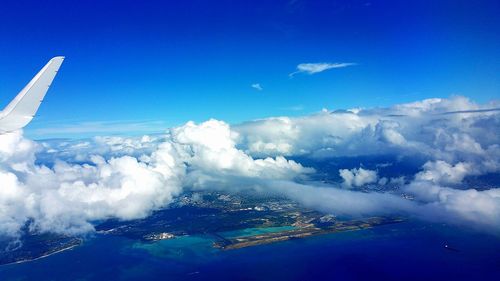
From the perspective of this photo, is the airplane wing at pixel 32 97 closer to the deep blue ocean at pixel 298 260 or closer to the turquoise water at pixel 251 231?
the deep blue ocean at pixel 298 260

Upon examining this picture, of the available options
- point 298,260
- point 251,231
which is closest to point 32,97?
point 298,260

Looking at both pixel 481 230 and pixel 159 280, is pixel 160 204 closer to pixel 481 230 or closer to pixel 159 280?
pixel 159 280

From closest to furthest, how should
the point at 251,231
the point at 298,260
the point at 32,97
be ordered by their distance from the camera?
the point at 32,97
the point at 298,260
the point at 251,231

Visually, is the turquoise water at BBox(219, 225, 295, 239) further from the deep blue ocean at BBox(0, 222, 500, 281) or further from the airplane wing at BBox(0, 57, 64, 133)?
→ the airplane wing at BBox(0, 57, 64, 133)

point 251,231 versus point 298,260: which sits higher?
point 251,231

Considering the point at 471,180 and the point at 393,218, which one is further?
the point at 471,180

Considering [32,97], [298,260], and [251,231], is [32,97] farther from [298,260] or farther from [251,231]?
[251,231]

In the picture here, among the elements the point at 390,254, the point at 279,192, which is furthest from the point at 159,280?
the point at 279,192
